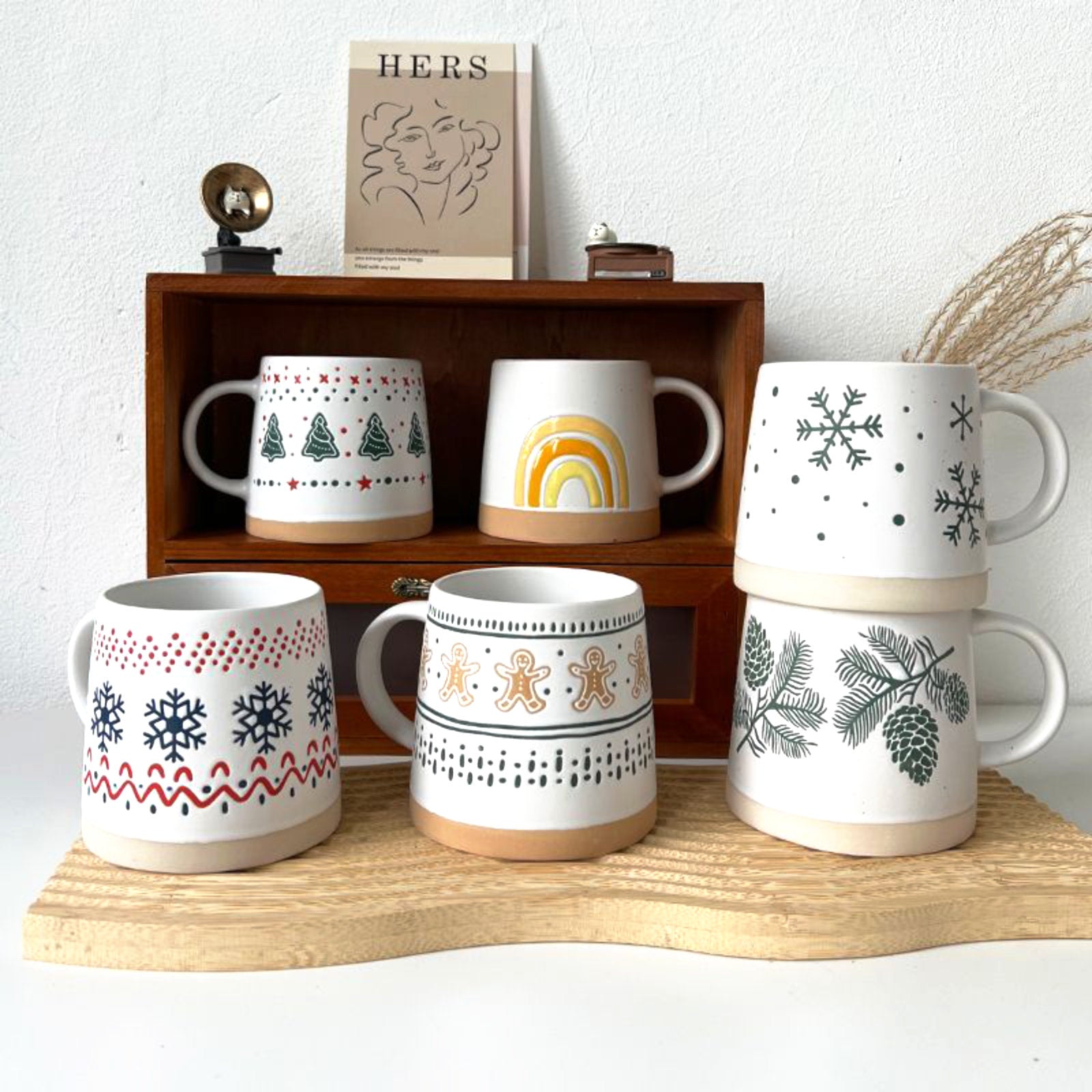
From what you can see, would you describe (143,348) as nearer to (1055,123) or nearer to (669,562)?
(669,562)

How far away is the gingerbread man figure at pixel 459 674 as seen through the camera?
567 millimetres

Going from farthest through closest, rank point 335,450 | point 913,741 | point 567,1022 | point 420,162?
point 420,162
point 335,450
point 913,741
point 567,1022

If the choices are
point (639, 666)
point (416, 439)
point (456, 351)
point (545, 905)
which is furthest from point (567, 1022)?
point (456, 351)

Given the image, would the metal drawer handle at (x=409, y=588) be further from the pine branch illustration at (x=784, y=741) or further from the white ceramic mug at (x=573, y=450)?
the pine branch illustration at (x=784, y=741)

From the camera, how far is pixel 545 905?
545 millimetres

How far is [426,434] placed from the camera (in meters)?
0.76

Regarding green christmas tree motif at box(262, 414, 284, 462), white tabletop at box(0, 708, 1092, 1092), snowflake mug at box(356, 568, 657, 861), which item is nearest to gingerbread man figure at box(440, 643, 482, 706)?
snowflake mug at box(356, 568, 657, 861)

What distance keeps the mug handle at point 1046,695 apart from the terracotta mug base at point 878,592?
3 cm

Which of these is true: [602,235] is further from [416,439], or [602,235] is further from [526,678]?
[526,678]

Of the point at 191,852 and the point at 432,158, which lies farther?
the point at 432,158

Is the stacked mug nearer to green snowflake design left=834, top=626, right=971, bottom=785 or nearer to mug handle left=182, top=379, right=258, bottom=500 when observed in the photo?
green snowflake design left=834, top=626, right=971, bottom=785

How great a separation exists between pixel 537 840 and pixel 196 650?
0.59 ft

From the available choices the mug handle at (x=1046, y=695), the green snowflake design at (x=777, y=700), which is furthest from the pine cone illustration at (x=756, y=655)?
the mug handle at (x=1046, y=695)

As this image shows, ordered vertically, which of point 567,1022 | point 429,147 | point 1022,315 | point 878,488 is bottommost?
point 567,1022
